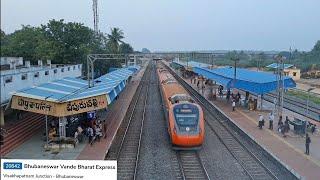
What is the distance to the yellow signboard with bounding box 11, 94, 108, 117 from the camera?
1834cm

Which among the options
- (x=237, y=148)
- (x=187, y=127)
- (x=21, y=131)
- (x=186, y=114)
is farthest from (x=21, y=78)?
(x=237, y=148)

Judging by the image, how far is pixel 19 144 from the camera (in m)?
19.2

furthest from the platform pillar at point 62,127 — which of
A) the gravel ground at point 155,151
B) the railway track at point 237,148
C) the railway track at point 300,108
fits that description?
the railway track at point 300,108

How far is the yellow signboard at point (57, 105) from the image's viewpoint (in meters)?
18.3

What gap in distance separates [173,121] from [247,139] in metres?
4.84

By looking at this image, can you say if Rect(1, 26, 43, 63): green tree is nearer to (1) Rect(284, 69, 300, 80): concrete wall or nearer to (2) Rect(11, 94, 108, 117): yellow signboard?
(2) Rect(11, 94, 108, 117): yellow signboard

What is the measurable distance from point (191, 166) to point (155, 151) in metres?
2.74

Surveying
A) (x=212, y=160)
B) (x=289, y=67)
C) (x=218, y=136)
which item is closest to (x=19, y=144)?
(x=212, y=160)

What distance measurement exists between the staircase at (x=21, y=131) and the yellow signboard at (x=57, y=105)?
1.47 metres

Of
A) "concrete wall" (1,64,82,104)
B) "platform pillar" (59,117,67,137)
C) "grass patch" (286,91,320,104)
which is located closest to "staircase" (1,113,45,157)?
"concrete wall" (1,64,82,104)

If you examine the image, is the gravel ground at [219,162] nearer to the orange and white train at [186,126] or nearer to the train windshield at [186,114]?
the orange and white train at [186,126]

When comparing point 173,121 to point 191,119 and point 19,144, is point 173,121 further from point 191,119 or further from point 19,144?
point 19,144

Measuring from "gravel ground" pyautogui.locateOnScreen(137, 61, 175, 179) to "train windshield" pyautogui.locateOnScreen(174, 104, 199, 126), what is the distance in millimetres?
1471

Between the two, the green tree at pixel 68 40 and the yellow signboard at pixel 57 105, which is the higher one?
the green tree at pixel 68 40
